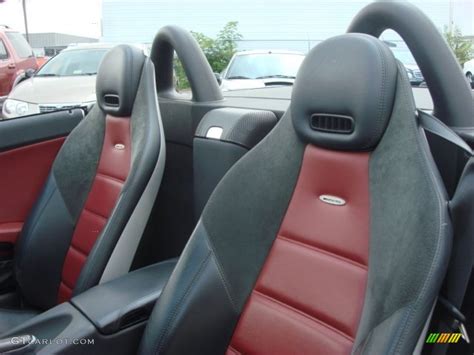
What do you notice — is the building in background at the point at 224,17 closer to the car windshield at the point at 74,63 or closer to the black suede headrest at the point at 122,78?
the car windshield at the point at 74,63

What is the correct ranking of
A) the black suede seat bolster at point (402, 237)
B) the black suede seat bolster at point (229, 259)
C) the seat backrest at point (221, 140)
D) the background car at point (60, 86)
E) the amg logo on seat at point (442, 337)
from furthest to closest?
the background car at point (60, 86) → the seat backrest at point (221, 140) → the black suede seat bolster at point (229, 259) → the amg logo on seat at point (442, 337) → the black suede seat bolster at point (402, 237)

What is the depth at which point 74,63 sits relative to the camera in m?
5.78

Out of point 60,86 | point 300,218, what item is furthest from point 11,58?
point 300,218

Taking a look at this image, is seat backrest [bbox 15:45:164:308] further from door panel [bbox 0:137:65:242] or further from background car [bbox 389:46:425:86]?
background car [bbox 389:46:425:86]

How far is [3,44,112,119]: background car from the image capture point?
4.78 metres

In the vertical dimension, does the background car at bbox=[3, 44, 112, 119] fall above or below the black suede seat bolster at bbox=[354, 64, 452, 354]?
below

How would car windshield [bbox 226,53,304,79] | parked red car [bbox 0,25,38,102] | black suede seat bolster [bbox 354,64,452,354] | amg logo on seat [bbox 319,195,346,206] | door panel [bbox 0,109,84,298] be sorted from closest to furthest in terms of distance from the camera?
1. black suede seat bolster [bbox 354,64,452,354]
2. amg logo on seat [bbox 319,195,346,206]
3. door panel [bbox 0,109,84,298]
4. car windshield [bbox 226,53,304,79]
5. parked red car [bbox 0,25,38,102]

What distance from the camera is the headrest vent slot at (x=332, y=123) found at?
1039 millimetres

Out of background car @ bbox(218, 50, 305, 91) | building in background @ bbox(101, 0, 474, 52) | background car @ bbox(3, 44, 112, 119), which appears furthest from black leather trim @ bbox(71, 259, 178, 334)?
building in background @ bbox(101, 0, 474, 52)

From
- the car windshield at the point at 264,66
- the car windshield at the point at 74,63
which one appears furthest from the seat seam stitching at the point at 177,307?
the car windshield at the point at 74,63

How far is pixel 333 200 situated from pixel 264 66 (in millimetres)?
4904

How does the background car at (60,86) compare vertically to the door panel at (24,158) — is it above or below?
below

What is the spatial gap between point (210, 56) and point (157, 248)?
1044 cm

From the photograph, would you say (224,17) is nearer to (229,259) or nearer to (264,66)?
(264,66)
